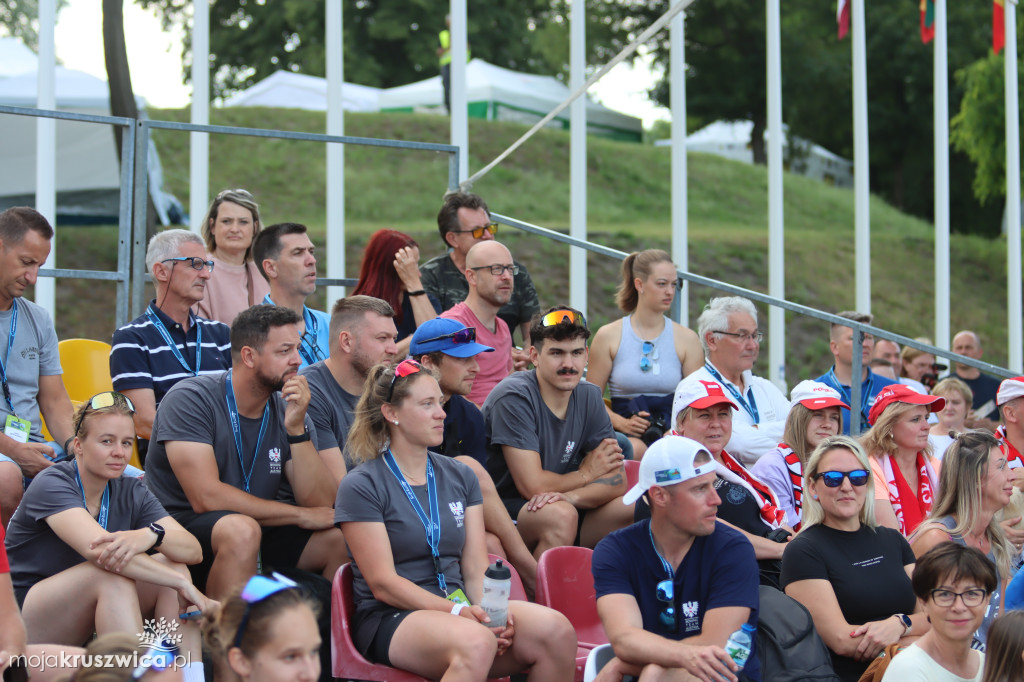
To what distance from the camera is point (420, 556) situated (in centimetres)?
350

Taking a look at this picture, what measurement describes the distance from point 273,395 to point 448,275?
5.94 ft

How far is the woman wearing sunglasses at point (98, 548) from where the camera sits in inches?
129

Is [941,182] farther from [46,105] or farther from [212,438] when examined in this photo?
[212,438]

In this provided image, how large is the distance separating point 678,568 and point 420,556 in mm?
843

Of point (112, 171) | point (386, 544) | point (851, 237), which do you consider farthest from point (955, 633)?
point (851, 237)

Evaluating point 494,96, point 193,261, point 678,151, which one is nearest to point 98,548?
point 193,261

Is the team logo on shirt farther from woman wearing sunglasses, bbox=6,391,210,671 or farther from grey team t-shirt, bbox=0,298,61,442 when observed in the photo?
grey team t-shirt, bbox=0,298,61,442

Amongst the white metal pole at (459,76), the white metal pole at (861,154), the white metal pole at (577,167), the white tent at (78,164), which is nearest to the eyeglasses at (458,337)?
the white metal pole at (459,76)

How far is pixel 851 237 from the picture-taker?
1934 cm

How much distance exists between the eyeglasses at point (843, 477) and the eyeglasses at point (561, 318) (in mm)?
1275

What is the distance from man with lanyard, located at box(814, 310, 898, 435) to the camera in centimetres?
603

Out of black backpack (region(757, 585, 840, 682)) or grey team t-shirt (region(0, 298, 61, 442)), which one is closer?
black backpack (region(757, 585, 840, 682))

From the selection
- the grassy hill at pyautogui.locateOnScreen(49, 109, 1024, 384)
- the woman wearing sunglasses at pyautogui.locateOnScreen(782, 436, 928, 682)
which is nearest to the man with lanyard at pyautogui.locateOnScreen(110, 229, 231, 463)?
the woman wearing sunglasses at pyautogui.locateOnScreen(782, 436, 928, 682)

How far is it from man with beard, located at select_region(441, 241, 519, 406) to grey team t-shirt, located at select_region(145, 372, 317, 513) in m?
1.26
